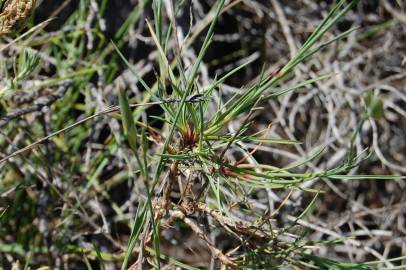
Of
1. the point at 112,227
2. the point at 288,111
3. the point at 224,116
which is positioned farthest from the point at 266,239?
the point at 288,111

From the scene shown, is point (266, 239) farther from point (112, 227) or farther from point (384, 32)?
point (384, 32)

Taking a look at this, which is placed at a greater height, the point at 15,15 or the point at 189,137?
the point at 15,15

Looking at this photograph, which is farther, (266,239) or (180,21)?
(180,21)

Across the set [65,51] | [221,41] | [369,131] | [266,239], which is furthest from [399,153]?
[266,239]

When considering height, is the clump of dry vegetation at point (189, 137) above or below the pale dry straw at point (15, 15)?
below

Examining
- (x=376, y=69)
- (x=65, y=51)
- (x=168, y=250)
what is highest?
(x=65, y=51)

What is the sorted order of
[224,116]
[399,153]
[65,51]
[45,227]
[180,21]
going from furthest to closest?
[399,153] → [180,21] → [65,51] → [45,227] → [224,116]

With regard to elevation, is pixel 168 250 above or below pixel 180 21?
below

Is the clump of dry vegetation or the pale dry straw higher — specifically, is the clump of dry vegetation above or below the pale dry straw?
below

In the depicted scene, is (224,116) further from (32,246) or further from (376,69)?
(376,69)

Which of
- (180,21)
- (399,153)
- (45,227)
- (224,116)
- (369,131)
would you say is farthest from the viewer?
(399,153)
